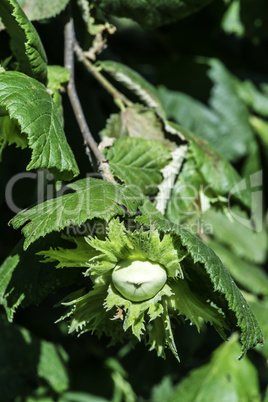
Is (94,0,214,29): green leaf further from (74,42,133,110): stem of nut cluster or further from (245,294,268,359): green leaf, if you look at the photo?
(245,294,268,359): green leaf

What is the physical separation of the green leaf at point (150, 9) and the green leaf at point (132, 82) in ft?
0.46

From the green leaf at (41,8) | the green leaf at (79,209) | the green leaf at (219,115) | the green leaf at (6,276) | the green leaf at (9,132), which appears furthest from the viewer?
the green leaf at (219,115)

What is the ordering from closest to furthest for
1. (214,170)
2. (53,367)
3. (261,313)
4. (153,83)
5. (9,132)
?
(9,132) < (214,170) < (261,313) < (53,367) < (153,83)

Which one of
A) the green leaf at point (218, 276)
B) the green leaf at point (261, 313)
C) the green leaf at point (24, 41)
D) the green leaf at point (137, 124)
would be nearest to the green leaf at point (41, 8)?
the green leaf at point (24, 41)

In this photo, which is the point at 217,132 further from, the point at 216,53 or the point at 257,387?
the point at 257,387

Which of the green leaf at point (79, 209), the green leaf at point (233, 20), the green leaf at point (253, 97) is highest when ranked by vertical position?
the green leaf at point (79, 209)

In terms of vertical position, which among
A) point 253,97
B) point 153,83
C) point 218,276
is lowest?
point 253,97

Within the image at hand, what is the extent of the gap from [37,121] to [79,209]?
0.20 metres

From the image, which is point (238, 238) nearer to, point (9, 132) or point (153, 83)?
point (153, 83)

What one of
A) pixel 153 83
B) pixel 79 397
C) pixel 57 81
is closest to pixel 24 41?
pixel 57 81

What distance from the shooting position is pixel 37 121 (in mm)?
993

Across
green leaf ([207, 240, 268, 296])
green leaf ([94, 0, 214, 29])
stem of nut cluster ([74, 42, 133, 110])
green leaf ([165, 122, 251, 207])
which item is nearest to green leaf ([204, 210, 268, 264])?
green leaf ([207, 240, 268, 296])

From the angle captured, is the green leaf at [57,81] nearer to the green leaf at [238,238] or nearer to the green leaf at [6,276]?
the green leaf at [6,276]

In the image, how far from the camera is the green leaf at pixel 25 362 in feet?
5.60
